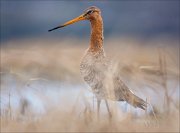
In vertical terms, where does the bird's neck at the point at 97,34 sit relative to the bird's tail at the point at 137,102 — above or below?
above

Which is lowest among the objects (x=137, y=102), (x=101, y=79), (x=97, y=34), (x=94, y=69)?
(x=137, y=102)

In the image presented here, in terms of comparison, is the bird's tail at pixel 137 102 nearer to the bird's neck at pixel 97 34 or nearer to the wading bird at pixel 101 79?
the wading bird at pixel 101 79

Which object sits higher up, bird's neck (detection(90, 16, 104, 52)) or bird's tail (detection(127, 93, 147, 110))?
bird's neck (detection(90, 16, 104, 52))

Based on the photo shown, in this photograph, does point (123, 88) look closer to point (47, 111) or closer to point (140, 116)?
point (140, 116)

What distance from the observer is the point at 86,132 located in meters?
7.37

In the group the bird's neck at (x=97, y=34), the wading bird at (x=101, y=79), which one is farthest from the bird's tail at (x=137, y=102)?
the bird's neck at (x=97, y=34)

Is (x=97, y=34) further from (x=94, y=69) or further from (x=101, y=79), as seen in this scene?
(x=101, y=79)

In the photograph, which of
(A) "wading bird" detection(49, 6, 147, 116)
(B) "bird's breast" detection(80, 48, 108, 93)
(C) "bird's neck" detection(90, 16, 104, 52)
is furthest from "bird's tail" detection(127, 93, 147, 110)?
(C) "bird's neck" detection(90, 16, 104, 52)

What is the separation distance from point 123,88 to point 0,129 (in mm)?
1858

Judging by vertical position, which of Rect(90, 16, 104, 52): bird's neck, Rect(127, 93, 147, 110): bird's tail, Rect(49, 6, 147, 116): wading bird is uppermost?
Rect(90, 16, 104, 52): bird's neck

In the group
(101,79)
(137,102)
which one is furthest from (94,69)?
(137,102)

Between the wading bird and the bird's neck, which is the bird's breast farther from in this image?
the bird's neck

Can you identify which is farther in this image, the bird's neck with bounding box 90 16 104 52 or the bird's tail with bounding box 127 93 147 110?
the bird's neck with bounding box 90 16 104 52

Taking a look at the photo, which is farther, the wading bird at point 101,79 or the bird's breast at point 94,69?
the bird's breast at point 94,69
